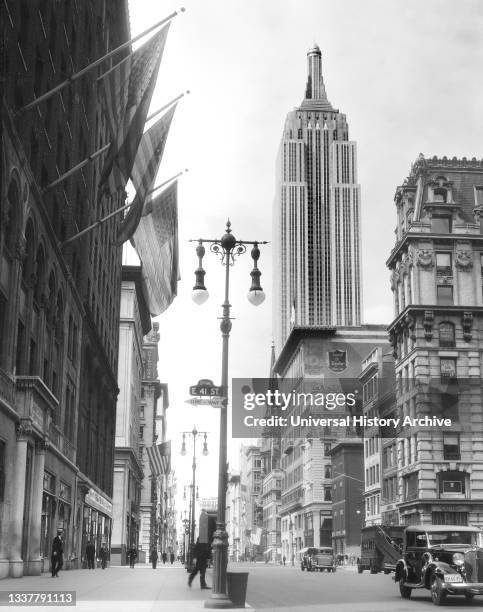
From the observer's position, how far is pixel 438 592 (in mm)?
23688

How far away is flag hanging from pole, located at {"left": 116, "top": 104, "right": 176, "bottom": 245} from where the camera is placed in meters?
33.1

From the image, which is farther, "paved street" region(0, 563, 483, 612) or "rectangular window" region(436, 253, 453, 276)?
"rectangular window" region(436, 253, 453, 276)

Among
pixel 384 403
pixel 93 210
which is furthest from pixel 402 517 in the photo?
pixel 93 210

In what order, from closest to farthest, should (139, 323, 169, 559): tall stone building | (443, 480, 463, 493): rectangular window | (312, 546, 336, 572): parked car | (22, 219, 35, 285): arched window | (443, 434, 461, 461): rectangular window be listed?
(22, 219, 35, 285): arched window < (312, 546, 336, 572): parked car < (443, 480, 463, 493): rectangular window < (443, 434, 461, 461): rectangular window < (139, 323, 169, 559): tall stone building

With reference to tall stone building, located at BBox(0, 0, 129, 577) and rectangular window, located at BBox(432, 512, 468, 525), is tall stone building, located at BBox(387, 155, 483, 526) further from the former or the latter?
tall stone building, located at BBox(0, 0, 129, 577)

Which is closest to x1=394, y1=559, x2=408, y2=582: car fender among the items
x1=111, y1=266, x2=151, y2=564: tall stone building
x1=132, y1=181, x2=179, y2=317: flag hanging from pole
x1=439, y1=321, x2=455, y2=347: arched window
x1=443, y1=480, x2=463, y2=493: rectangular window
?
x1=132, y1=181, x2=179, y2=317: flag hanging from pole

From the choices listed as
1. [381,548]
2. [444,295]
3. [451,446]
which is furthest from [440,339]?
[381,548]

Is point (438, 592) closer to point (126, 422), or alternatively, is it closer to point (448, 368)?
point (448, 368)

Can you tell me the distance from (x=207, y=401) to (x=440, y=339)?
5985 cm

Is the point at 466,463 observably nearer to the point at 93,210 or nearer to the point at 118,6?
the point at 93,210

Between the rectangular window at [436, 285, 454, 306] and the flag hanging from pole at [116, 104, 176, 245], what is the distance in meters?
49.9

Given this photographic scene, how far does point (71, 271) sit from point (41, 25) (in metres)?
15.9

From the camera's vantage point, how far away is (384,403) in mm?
90438

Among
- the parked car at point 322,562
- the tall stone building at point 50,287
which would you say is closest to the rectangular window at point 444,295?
the parked car at point 322,562
